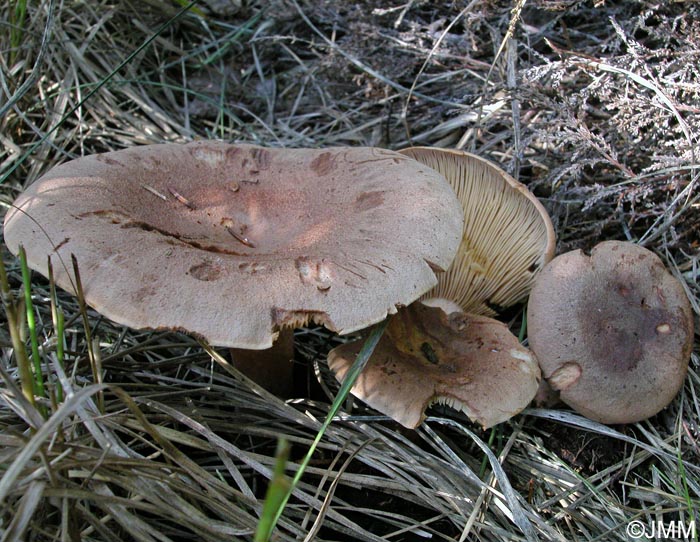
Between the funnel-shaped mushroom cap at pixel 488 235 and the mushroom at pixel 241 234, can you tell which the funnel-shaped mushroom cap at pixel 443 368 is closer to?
the funnel-shaped mushroom cap at pixel 488 235

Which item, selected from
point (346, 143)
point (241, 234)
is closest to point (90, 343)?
point (241, 234)

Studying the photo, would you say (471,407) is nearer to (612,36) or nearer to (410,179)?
(410,179)

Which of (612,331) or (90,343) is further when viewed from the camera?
(612,331)

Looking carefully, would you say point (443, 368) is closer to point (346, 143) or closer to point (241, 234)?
point (241, 234)

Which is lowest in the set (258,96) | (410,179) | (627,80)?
(258,96)

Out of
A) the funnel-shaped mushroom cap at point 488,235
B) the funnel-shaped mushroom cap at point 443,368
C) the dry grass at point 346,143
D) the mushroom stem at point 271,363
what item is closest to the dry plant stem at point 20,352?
the dry grass at point 346,143

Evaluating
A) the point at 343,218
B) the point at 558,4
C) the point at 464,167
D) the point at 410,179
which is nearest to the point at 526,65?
the point at 558,4
